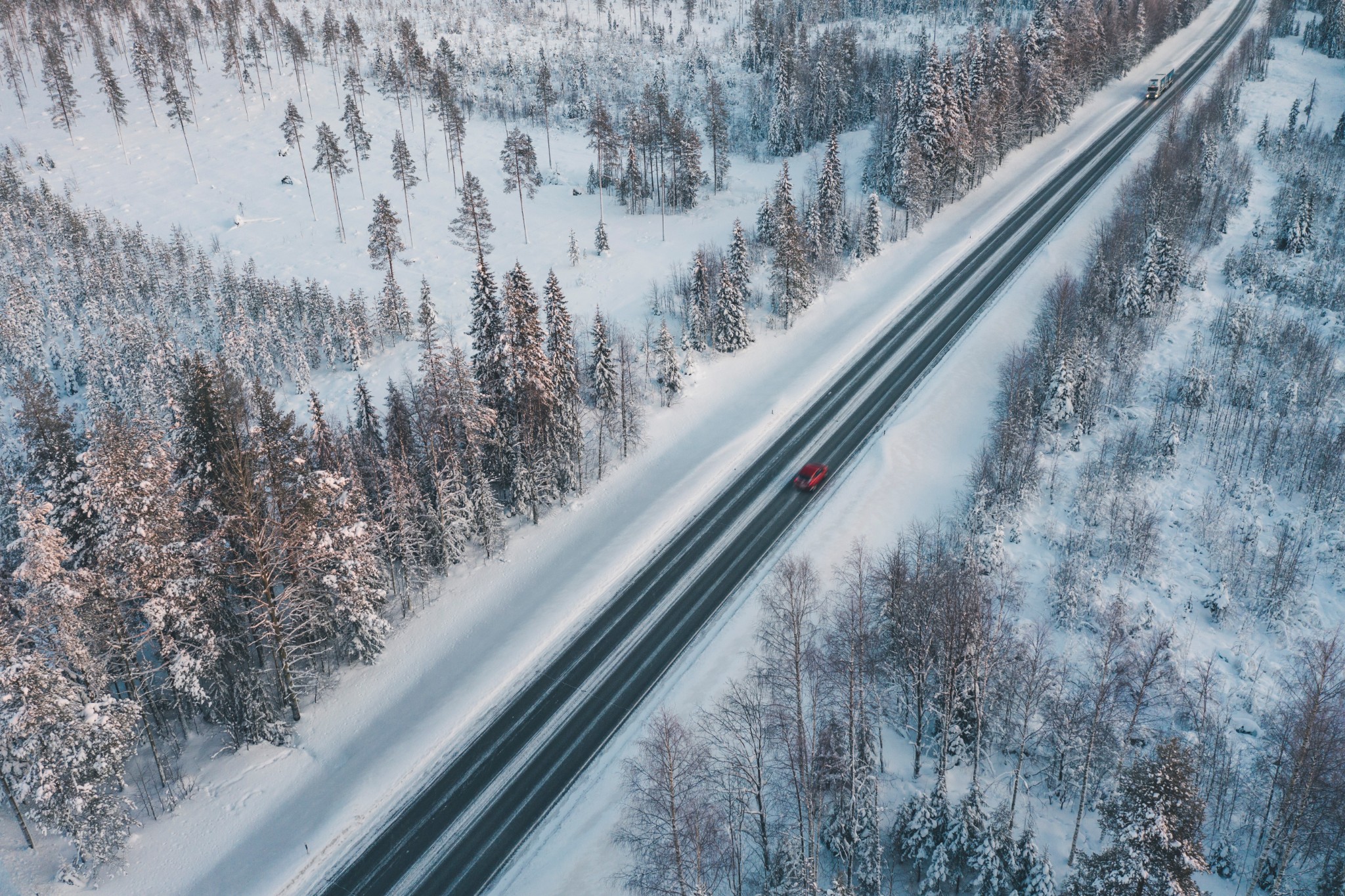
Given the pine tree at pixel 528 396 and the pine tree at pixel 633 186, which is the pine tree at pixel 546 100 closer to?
the pine tree at pixel 633 186

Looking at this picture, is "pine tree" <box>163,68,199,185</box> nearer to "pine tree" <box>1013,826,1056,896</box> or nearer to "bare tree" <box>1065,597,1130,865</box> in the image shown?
"bare tree" <box>1065,597,1130,865</box>

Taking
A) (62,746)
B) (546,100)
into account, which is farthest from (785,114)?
(62,746)

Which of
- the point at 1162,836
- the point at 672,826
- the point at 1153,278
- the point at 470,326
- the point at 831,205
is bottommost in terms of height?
the point at 672,826

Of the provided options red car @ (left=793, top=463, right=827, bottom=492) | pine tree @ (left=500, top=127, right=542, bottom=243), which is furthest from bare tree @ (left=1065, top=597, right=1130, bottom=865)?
pine tree @ (left=500, top=127, right=542, bottom=243)

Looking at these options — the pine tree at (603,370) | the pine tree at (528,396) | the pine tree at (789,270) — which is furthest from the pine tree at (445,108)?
the pine tree at (528,396)

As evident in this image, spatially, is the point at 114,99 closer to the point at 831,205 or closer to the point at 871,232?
the point at 831,205

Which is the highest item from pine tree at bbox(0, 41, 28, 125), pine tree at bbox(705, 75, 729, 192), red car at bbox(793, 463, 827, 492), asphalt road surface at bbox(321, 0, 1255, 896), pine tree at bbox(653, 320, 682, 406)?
pine tree at bbox(0, 41, 28, 125)
